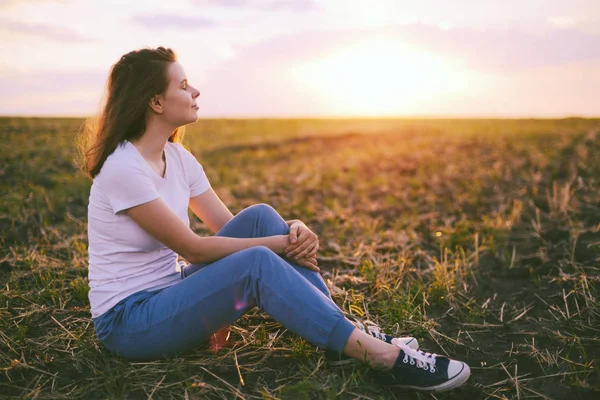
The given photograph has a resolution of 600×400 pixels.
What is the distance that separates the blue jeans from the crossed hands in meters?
0.36

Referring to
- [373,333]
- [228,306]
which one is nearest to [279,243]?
[228,306]

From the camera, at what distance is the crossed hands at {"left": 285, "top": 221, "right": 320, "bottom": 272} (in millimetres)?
2670

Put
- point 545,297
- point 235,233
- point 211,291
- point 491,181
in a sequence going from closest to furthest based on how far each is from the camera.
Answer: point 211,291 → point 235,233 → point 545,297 → point 491,181

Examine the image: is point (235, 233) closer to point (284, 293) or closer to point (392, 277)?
point (284, 293)

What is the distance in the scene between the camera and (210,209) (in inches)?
123

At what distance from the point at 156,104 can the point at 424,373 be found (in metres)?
2.02

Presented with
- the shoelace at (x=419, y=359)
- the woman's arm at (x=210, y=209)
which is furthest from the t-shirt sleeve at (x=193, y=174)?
the shoelace at (x=419, y=359)

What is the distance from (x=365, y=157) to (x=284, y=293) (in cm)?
871

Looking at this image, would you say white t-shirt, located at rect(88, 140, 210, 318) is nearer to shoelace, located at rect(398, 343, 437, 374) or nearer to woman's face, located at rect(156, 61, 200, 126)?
woman's face, located at rect(156, 61, 200, 126)

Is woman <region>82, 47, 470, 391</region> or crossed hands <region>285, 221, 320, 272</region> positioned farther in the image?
crossed hands <region>285, 221, 320, 272</region>

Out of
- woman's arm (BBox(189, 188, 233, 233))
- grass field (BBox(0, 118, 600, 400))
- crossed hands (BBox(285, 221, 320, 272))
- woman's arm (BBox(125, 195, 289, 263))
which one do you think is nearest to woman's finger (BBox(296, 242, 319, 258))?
crossed hands (BBox(285, 221, 320, 272))

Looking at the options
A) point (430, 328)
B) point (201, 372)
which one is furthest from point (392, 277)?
point (201, 372)

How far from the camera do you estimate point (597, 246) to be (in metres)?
3.99

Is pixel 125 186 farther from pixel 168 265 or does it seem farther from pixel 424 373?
pixel 424 373
